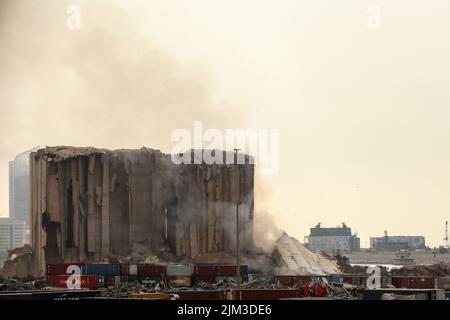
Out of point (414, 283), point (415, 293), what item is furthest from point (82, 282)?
point (415, 293)

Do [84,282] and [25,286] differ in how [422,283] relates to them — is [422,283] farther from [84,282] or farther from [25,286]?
[25,286]

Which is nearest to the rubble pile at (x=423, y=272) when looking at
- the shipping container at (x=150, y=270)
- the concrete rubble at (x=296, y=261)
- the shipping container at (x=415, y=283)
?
the concrete rubble at (x=296, y=261)

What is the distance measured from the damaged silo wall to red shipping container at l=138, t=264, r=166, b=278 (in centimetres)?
2942

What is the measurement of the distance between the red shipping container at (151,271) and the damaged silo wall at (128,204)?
29423 mm

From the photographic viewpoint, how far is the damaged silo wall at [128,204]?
14475 cm

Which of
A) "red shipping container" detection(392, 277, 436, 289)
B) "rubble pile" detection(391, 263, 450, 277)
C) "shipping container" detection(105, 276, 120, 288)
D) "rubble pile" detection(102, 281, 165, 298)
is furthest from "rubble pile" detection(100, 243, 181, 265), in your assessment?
"red shipping container" detection(392, 277, 436, 289)

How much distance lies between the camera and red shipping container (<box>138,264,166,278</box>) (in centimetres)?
11361

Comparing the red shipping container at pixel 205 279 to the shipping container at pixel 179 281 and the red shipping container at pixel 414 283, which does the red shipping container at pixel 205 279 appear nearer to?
the shipping container at pixel 179 281

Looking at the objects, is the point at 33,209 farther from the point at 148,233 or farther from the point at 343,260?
the point at 343,260

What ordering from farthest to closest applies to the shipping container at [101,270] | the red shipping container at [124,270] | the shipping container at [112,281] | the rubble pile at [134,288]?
the red shipping container at [124,270]
the shipping container at [101,270]
the shipping container at [112,281]
the rubble pile at [134,288]

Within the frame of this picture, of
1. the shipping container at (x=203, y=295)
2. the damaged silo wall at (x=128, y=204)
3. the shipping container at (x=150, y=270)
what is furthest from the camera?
the damaged silo wall at (x=128, y=204)

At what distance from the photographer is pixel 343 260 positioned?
18162 cm

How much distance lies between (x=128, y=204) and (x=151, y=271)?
35684 mm
